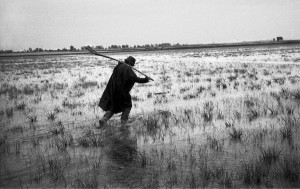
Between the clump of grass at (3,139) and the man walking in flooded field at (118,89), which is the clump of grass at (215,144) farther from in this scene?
the clump of grass at (3,139)

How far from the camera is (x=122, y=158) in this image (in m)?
4.54

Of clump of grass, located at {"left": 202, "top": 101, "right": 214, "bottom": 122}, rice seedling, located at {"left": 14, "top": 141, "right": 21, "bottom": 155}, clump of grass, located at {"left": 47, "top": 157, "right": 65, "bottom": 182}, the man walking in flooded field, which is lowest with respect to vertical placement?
clump of grass, located at {"left": 47, "top": 157, "right": 65, "bottom": 182}

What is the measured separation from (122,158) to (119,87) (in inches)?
86.0

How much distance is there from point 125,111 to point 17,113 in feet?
13.0

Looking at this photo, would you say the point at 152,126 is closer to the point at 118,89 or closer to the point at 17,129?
the point at 118,89

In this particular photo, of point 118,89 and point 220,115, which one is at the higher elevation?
point 118,89

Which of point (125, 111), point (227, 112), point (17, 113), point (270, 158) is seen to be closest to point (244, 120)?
point (227, 112)

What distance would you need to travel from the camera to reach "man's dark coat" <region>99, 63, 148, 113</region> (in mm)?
6281

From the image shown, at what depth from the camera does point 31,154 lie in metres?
4.75

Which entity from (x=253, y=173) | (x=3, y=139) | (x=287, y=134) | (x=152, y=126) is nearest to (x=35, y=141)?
(x=3, y=139)

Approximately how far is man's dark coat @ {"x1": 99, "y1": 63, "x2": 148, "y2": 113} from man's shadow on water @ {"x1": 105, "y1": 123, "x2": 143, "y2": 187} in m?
0.56

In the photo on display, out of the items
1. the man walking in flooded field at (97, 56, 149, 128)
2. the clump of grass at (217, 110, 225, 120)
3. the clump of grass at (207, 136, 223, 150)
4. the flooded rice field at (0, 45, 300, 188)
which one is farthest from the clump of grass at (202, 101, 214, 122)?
the man walking in flooded field at (97, 56, 149, 128)

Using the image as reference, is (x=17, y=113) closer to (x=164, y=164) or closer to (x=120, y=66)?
(x=120, y=66)

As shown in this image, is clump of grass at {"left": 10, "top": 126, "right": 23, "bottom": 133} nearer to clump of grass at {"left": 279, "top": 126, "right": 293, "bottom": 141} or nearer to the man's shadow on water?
the man's shadow on water
